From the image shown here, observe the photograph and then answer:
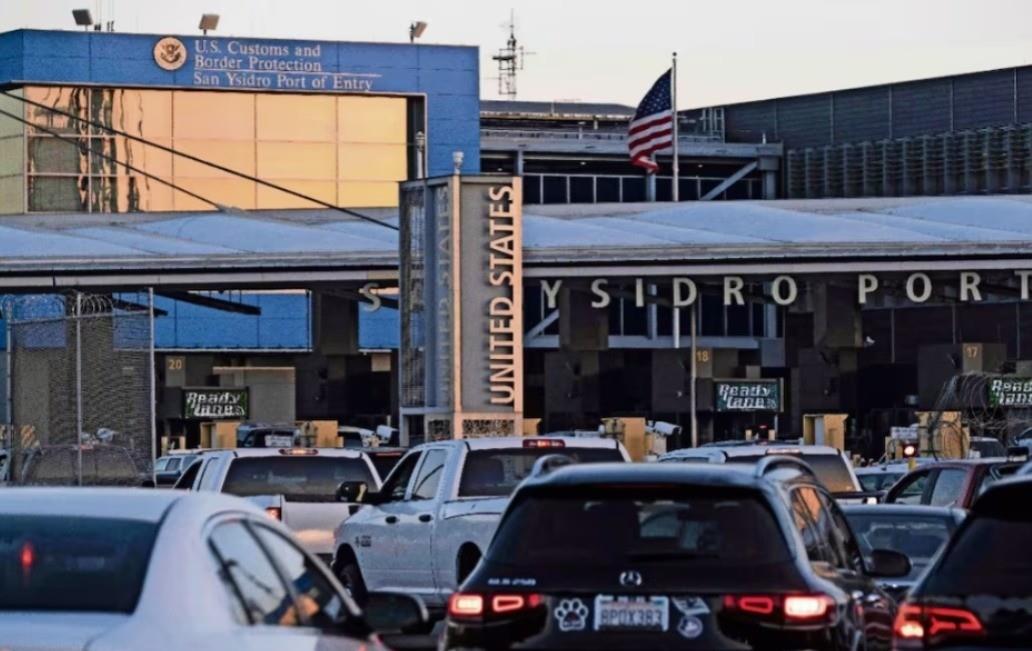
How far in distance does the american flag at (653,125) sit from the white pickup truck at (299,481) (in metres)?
40.2

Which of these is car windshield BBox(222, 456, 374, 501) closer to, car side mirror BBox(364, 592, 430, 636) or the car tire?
the car tire

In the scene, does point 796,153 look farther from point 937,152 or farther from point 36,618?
point 36,618

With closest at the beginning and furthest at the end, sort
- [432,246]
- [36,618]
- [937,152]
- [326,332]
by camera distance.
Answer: [36,618]
[432,246]
[326,332]
[937,152]

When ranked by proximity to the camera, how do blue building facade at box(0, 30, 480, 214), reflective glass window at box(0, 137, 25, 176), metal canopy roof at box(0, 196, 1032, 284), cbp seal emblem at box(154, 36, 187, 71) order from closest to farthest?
metal canopy roof at box(0, 196, 1032, 284) < blue building facade at box(0, 30, 480, 214) < cbp seal emblem at box(154, 36, 187, 71) < reflective glass window at box(0, 137, 25, 176)

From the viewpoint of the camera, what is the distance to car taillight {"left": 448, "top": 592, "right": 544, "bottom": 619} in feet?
37.3

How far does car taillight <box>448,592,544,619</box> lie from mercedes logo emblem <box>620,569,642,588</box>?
0.36 m

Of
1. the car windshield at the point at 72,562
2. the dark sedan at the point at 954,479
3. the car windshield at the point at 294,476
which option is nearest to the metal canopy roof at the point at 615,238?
the car windshield at the point at 294,476

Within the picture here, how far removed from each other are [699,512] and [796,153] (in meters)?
81.9

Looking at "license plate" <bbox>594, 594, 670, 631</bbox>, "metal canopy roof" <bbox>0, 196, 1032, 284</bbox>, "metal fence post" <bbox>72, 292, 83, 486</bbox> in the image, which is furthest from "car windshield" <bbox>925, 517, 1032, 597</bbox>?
"metal canopy roof" <bbox>0, 196, 1032, 284</bbox>

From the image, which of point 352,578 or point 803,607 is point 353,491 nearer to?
point 352,578

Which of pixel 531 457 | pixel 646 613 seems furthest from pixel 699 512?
pixel 531 457

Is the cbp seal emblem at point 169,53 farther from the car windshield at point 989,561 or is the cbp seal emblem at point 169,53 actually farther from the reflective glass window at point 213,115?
the car windshield at point 989,561

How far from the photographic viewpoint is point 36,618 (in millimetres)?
7859

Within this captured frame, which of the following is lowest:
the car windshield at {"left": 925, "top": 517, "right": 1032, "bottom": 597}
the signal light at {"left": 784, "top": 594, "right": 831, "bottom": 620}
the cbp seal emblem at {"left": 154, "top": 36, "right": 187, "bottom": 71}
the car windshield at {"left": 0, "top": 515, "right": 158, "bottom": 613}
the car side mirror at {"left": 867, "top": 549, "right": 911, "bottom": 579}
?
the car side mirror at {"left": 867, "top": 549, "right": 911, "bottom": 579}
